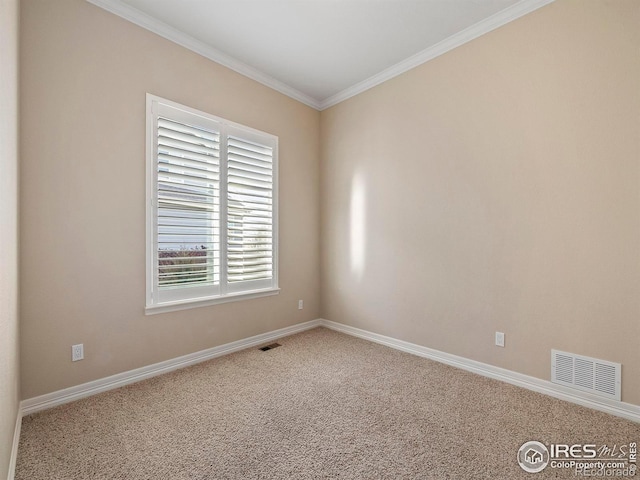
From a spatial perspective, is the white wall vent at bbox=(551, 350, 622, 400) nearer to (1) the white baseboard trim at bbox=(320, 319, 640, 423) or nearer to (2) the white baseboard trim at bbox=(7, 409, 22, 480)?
(1) the white baseboard trim at bbox=(320, 319, 640, 423)

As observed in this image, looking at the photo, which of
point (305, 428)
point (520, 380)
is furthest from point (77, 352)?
point (520, 380)

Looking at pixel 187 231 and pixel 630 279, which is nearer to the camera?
pixel 630 279

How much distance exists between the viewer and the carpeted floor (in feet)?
5.07

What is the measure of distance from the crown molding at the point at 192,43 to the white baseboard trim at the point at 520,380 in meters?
3.03

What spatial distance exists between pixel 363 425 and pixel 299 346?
1475 millimetres

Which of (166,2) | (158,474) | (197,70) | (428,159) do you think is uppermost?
(166,2)

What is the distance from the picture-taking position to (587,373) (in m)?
2.11

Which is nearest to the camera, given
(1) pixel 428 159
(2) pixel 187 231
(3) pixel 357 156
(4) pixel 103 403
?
(4) pixel 103 403

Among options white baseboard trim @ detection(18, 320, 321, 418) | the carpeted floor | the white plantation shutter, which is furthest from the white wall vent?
the white plantation shutter

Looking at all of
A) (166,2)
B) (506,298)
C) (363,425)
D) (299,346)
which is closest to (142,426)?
(363,425)

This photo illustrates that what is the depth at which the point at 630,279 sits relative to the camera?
1.96 meters

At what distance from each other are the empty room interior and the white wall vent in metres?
0.02

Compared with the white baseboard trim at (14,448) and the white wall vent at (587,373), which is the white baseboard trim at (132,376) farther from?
the white wall vent at (587,373)

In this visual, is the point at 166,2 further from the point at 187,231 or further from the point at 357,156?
the point at 357,156
